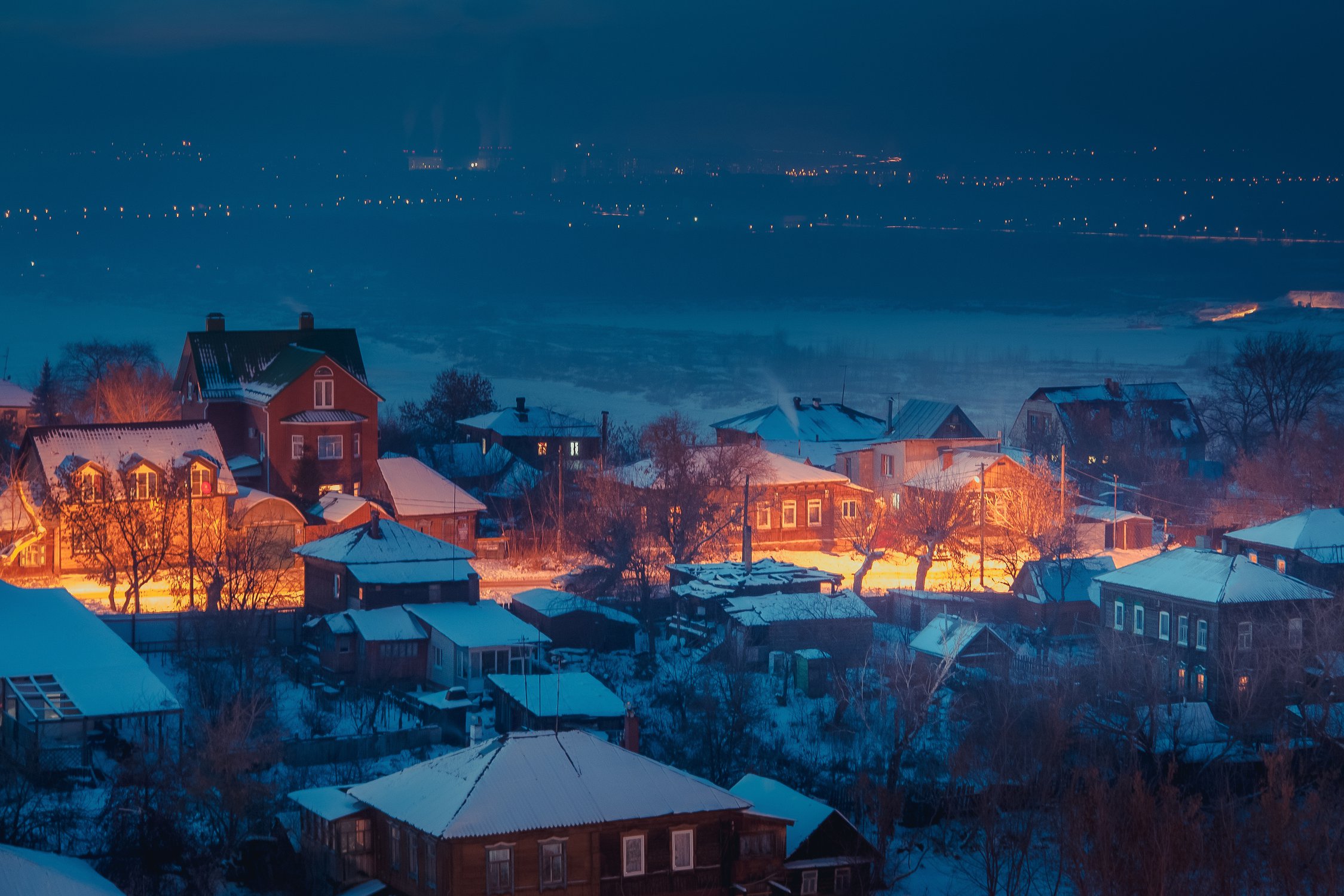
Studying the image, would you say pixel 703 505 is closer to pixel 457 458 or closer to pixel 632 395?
pixel 457 458

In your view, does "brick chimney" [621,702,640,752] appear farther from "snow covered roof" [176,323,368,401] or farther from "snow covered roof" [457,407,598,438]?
"snow covered roof" [457,407,598,438]

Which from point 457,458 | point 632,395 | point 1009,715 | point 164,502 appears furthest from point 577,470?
point 632,395

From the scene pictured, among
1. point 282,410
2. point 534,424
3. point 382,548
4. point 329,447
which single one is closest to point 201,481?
point 282,410

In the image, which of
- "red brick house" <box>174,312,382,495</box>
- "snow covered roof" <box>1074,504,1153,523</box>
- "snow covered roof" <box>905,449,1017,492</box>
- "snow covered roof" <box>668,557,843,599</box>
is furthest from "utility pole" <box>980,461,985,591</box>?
"red brick house" <box>174,312,382,495</box>

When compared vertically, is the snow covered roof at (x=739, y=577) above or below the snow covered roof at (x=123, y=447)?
below

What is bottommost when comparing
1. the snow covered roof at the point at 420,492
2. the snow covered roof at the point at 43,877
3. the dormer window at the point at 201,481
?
the snow covered roof at the point at 43,877

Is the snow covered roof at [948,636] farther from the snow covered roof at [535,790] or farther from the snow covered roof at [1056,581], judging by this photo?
the snow covered roof at [535,790]

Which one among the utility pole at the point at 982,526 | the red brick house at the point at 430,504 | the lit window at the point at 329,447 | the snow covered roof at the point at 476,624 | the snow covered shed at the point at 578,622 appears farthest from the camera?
the lit window at the point at 329,447

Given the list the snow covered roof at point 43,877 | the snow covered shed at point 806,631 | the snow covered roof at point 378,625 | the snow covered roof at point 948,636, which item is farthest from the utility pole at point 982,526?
the snow covered roof at point 43,877
